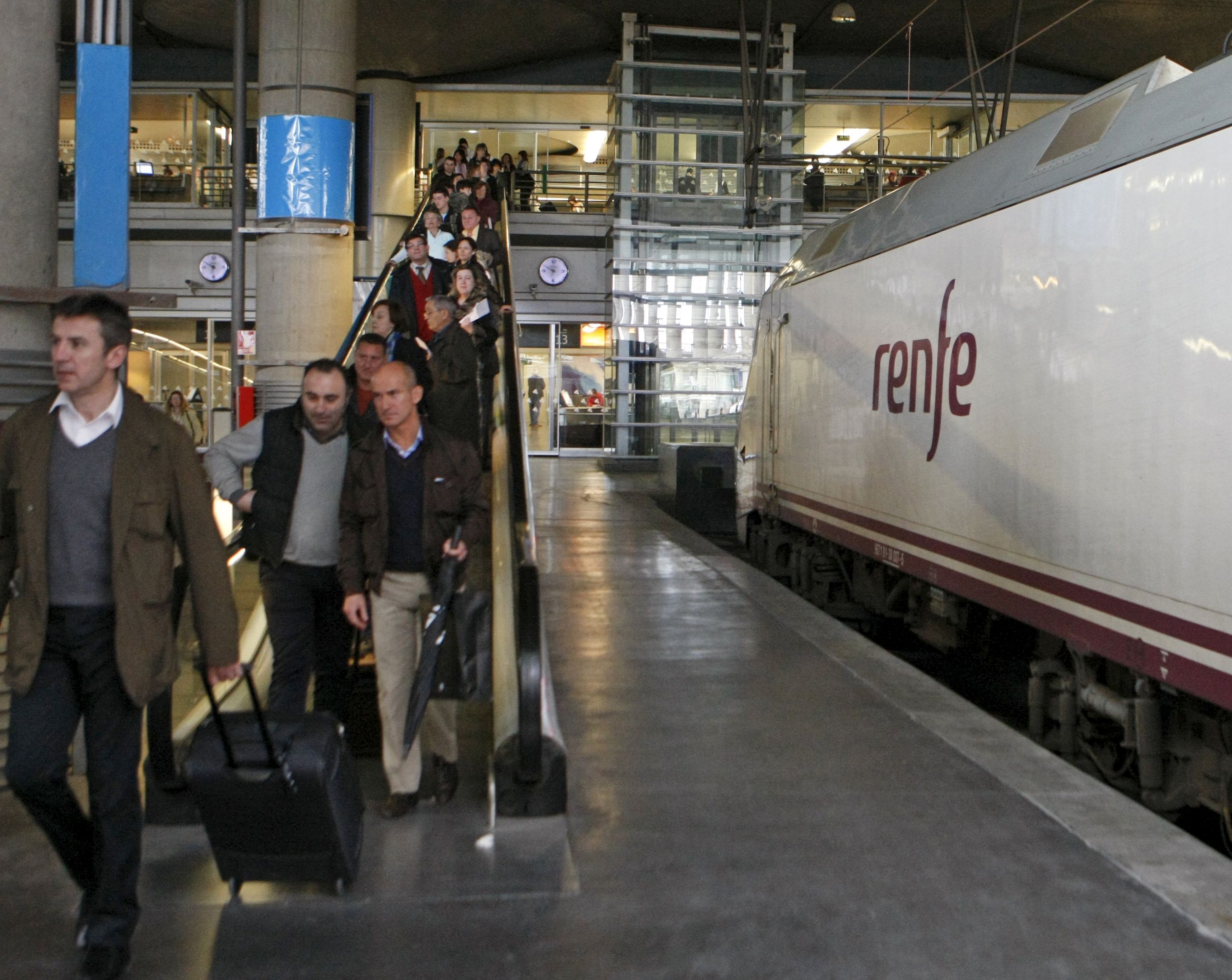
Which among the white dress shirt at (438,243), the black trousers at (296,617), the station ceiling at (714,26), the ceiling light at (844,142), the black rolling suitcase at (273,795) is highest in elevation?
the station ceiling at (714,26)

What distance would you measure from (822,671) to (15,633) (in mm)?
5161

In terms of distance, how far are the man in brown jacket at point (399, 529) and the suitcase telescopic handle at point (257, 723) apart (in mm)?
896

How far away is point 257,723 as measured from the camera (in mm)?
3910

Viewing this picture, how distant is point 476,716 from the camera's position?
6480mm

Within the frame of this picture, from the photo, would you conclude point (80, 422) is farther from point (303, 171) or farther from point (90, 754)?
point (303, 171)

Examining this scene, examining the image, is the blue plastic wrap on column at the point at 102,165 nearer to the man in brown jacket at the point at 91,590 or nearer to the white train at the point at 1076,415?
the man in brown jacket at the point at 91,590

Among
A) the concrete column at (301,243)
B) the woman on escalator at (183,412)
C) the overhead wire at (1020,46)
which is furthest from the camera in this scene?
the woman on escalator at (183,412)

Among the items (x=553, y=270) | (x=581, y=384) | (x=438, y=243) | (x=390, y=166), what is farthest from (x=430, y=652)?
(x=390, y=166)

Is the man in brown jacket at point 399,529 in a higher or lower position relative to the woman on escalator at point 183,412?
lower

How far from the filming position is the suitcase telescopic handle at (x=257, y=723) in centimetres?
374

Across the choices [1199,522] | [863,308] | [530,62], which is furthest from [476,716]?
[530,62]

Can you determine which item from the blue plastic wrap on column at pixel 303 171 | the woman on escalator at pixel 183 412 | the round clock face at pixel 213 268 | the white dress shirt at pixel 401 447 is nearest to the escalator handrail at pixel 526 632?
the white dress shirt at pixel 401 447

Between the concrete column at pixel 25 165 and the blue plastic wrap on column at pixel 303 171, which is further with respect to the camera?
the blue plastic wrap on column at pixel 303 171

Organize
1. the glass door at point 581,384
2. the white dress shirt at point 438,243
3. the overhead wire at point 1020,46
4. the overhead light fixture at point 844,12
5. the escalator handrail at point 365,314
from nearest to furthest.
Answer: the escalator handrail at point 365,314 < the overhead wire at point 1020,46 < the white dress shirt at point 438,243 < the overhead light fixture at point 844,12 < the glass door at point 581,384
